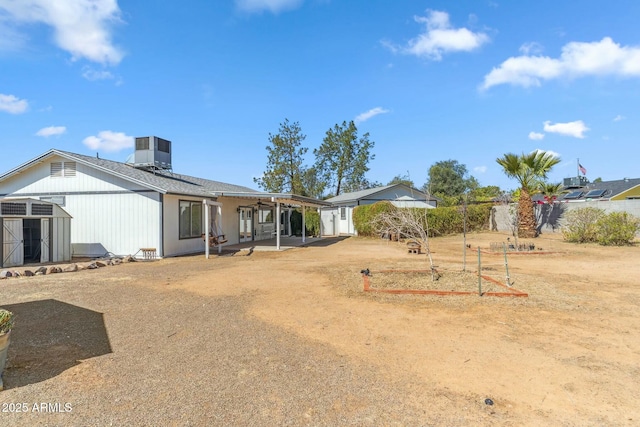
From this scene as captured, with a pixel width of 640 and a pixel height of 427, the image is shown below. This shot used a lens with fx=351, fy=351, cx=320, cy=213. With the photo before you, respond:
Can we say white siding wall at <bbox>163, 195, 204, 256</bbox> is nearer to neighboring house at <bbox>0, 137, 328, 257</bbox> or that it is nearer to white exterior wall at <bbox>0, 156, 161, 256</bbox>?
neighboring house at <bbox>0, 137, 328, 257</bbox>

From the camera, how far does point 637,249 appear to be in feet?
45.2

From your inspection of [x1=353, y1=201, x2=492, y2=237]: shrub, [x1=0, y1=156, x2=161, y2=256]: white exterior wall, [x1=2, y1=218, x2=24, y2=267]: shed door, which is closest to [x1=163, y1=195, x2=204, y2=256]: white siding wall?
[x1=0, y1=156, x2=161, y2=256]: white exterior wall

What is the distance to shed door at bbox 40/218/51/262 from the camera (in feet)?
39.8

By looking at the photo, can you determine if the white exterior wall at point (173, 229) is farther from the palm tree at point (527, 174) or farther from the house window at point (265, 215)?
the palm tree at point (527, 174)

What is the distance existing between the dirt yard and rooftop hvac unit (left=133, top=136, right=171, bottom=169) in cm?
1023

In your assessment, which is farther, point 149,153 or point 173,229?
point 149,153

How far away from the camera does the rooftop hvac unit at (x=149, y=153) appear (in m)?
16.9

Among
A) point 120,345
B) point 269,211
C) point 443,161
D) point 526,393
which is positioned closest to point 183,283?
point 120,345

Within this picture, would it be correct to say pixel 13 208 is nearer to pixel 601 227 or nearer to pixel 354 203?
pixel 354 203

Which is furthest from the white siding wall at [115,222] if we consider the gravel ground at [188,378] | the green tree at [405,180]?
the green tree at [405,180]

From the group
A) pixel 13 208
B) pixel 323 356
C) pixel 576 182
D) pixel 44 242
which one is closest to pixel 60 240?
pixel 44 242

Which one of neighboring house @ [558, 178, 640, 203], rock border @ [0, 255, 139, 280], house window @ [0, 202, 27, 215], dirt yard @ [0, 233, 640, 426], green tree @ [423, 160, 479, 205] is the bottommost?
dirt yard @ [0, 233, 640, 426]

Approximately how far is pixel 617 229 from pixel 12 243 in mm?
22799

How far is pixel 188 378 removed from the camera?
3439 millimetres
